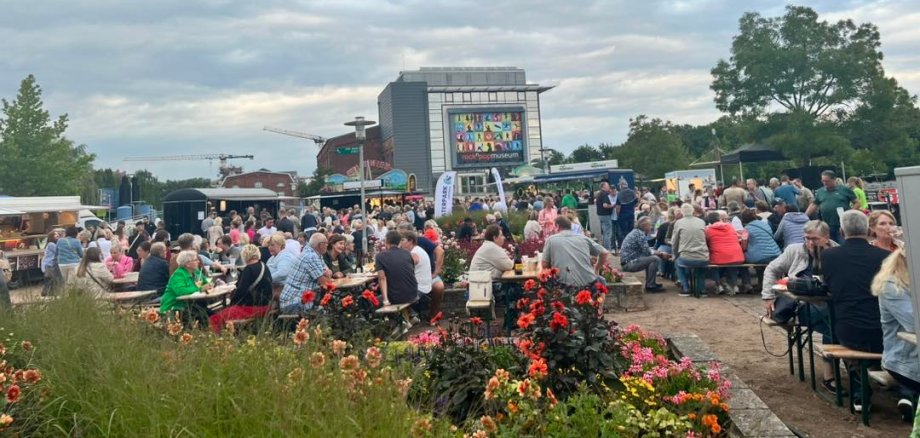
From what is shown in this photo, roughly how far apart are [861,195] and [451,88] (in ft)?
244

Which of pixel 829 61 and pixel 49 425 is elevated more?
pixel 829 61

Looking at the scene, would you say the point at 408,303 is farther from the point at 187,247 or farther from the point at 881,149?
the point at 881,149

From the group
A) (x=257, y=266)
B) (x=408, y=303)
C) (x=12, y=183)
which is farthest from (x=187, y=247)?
(x=12, y=183)

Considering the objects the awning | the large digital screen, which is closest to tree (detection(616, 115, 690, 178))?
the awning

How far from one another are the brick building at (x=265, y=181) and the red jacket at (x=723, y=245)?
78.4 metres

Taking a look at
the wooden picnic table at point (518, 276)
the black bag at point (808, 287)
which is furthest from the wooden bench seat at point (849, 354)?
the wooden picnic table at point (518, 276)

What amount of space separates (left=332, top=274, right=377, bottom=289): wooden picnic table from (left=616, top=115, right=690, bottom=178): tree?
44953 millimetres

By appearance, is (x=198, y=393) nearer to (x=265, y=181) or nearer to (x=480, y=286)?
(x=480, y=286)

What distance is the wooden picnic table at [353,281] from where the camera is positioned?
7.60 m

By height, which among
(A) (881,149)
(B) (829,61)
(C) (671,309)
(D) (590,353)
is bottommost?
(C) (671,309)

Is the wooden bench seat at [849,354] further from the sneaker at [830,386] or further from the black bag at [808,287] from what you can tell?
the sneaker at [830,386]

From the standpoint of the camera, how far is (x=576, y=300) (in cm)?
421

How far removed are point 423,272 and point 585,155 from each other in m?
73.3

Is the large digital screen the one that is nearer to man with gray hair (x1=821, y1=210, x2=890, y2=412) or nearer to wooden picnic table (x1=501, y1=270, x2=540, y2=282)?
wooden picnic table (x1=501, y1=270, x2=540, y2=282)
